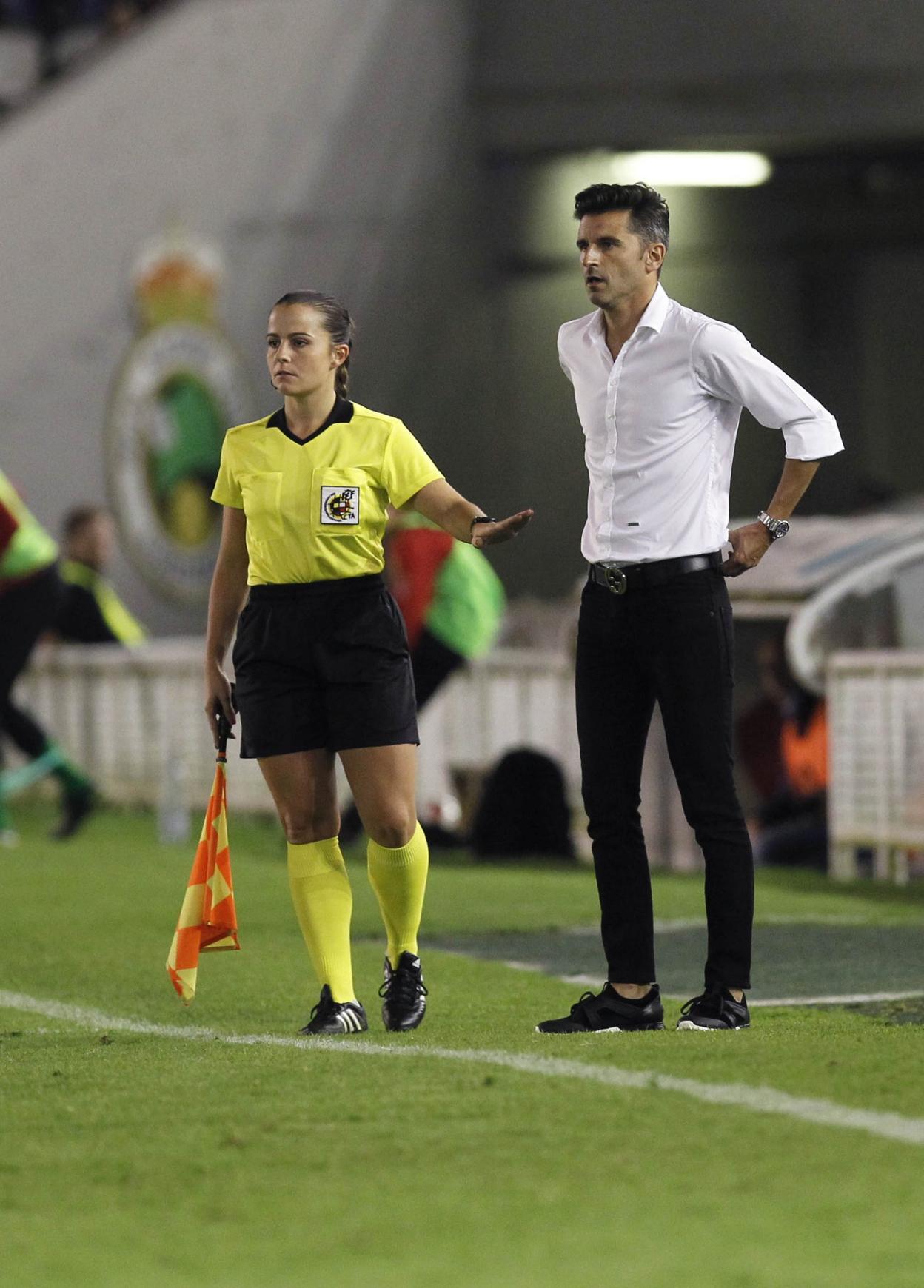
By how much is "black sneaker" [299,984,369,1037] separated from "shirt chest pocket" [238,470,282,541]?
112 cm

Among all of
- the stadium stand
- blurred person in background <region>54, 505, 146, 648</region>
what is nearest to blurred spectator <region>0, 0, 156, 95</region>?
the stadium stand

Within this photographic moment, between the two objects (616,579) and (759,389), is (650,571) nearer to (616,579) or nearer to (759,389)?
(616,579)

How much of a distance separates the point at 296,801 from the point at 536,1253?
8.00 ft

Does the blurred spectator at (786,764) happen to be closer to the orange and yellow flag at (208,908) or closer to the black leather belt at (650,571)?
the orange and yellow flag at (208,908)

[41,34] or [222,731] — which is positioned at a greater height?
[41,34]

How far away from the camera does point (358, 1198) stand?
13.1 ft

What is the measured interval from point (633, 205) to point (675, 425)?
518 mm

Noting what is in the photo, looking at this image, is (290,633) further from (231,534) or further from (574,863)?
(574,863)

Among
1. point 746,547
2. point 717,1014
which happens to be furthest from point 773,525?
point 717,1014

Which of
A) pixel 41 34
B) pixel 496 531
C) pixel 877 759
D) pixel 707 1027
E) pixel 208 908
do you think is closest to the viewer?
pixel 496 531

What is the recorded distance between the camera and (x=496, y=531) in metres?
5.57

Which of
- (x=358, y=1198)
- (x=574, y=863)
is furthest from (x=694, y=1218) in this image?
(x=574, y=863)

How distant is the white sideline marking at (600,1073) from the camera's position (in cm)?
448

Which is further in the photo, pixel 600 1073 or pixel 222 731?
pixel 222 731
